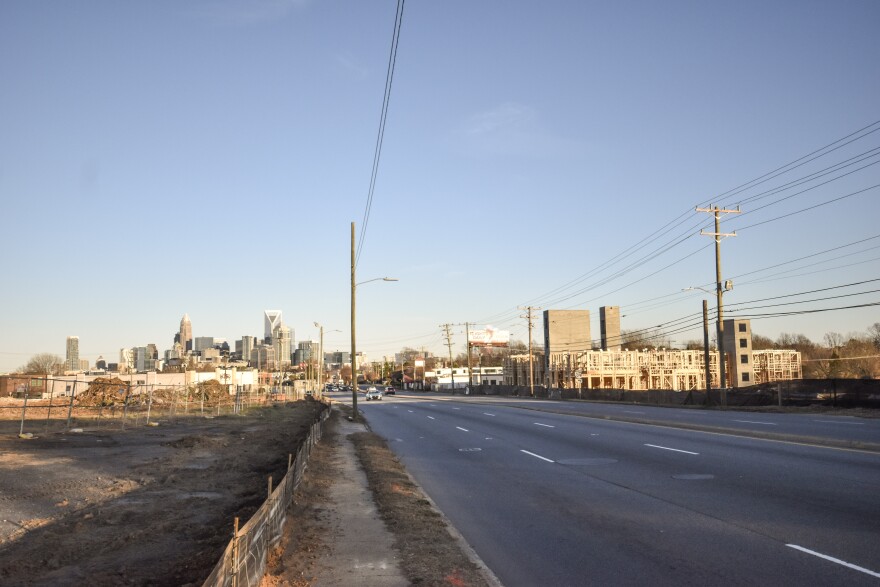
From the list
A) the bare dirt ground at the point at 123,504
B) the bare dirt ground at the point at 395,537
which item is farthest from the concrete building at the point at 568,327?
the bare dirt ground at the point at 395,537

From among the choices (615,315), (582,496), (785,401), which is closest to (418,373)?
(615,315)

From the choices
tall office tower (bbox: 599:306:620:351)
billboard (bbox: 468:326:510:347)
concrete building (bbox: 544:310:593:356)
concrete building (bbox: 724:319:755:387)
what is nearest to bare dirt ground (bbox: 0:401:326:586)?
concrete building (bbox: 724:319:755:387)

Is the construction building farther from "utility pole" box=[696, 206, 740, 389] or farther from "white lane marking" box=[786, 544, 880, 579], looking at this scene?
"white lane marking" box=[786, 544, 880, 579]

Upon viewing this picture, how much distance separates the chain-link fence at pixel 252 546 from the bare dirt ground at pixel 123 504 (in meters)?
1.04

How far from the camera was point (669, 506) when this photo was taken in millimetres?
10734

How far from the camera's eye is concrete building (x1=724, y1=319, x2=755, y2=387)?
108125mm

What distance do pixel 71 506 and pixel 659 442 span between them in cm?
1621

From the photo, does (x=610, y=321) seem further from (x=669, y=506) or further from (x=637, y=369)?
(x=669, y=506)

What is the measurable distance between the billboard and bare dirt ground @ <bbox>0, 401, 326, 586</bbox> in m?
108

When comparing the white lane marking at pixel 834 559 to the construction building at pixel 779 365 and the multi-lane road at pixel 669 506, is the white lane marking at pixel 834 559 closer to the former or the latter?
the multi-lane road at pixel 669 506

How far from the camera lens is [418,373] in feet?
644

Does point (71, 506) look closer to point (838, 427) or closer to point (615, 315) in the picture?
point (838, 427)

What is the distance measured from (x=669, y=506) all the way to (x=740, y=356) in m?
109

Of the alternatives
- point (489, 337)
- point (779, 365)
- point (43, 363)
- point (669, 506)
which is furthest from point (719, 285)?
point (43, 363)
